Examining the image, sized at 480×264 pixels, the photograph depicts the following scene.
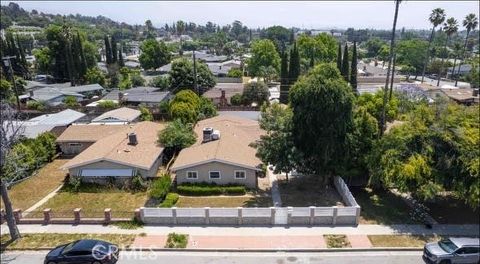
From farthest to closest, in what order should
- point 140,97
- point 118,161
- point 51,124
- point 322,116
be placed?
1. point 140,97
2. point 51,124
3. point 118,161
4. point 322,116

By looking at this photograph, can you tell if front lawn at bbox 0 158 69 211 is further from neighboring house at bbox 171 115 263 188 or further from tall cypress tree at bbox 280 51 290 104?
tall cypress tree at bbox 280 51 290 104

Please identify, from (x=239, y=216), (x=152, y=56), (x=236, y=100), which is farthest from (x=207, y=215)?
(x=152, y=56)

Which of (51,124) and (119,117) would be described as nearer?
(51,124)

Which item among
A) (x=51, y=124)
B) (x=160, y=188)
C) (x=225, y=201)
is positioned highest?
(x=51, y=124)

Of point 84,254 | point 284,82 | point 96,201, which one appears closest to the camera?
point 84,254

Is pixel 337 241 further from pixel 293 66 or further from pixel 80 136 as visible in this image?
pixel 293 66

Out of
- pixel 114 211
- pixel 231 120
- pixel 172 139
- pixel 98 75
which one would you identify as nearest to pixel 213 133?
pixel 172 139

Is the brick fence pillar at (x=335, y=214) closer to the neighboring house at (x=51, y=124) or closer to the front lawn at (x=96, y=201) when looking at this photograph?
the front lawn at (x=96, y=201)
